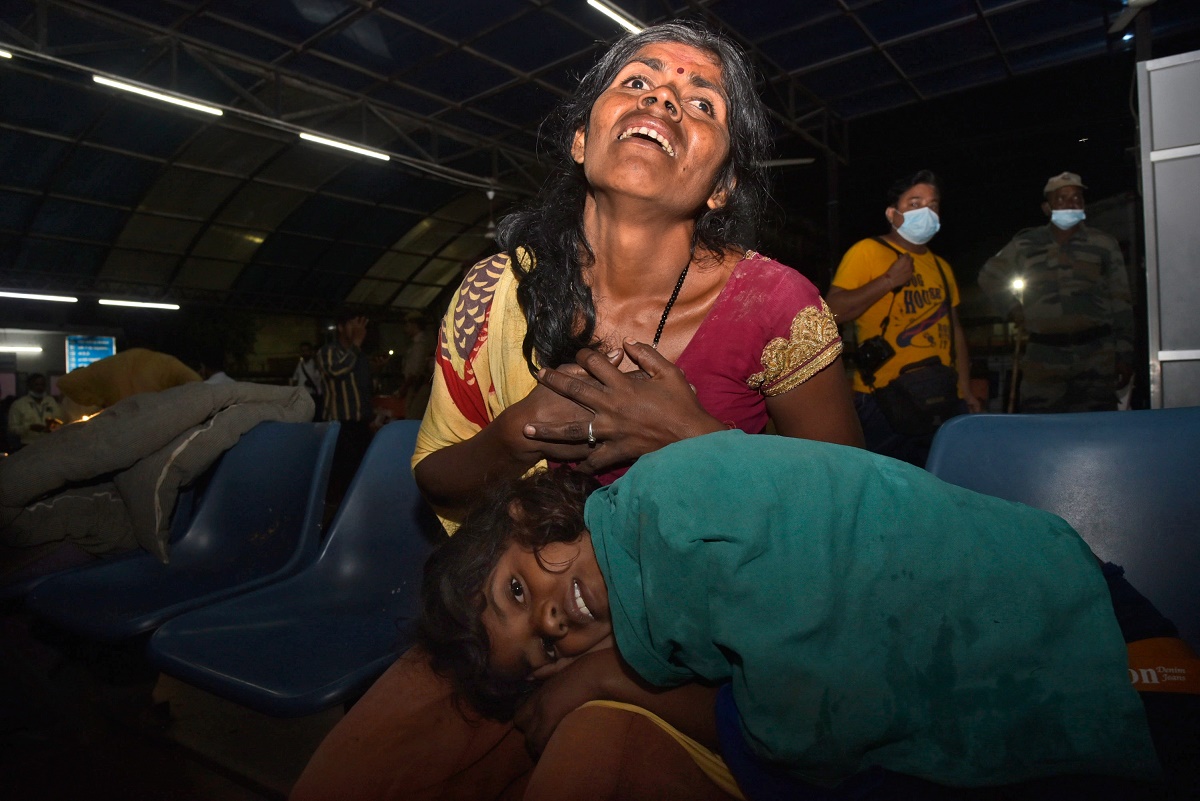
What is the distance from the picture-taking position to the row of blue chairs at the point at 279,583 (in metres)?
1.59

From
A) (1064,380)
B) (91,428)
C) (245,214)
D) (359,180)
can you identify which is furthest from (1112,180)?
(245,214)

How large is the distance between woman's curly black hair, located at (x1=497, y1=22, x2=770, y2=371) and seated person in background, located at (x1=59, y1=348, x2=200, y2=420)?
2659 millimetres

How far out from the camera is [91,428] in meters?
2.46

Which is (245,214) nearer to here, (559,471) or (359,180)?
(359,180)

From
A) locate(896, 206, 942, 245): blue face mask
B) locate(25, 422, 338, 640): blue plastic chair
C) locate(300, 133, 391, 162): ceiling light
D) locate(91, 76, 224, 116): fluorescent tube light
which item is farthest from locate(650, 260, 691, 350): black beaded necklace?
locate(300, 133, 391, 162): ceiling light

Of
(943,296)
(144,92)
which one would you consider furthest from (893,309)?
(144,92)

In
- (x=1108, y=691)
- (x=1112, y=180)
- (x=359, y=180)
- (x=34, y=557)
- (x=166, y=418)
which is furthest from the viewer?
(x=359, y=180)

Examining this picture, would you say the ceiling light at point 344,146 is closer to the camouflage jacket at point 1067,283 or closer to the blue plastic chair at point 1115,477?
the camouflage jacket at point 1067,283

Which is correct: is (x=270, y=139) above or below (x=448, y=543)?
above

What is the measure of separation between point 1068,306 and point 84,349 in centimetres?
1880

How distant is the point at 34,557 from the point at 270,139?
11.3 m

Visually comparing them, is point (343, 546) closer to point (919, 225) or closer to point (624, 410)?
point (624, 410)

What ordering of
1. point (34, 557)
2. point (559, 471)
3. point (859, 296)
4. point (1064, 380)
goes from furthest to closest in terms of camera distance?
point (1064, 380) → point (859, 296) → point (34, 557) → point (559, 471)

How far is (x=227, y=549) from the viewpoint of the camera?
8.11 ft
